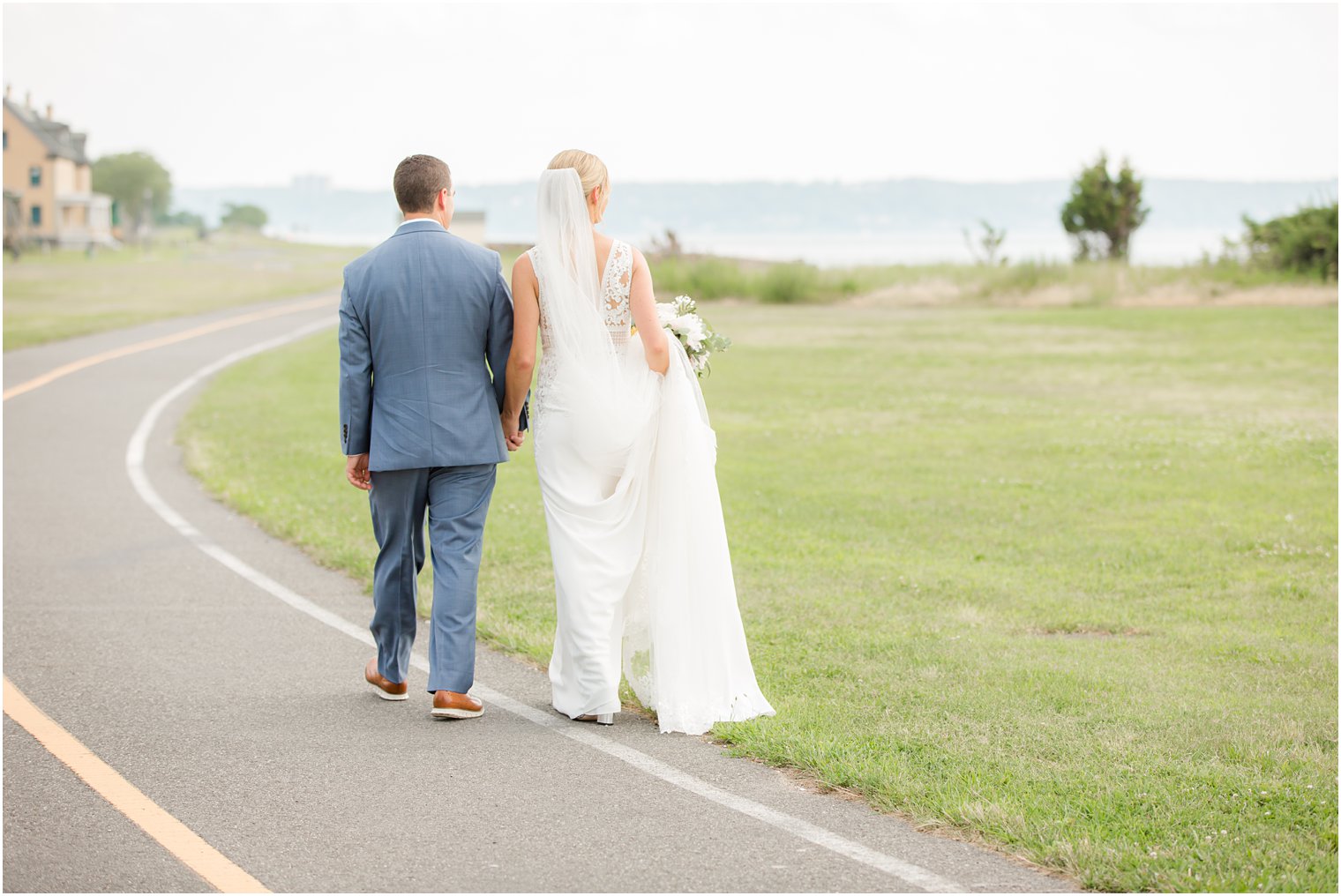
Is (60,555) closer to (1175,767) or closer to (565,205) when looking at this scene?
(565,205)

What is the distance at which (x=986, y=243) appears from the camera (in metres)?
45.3

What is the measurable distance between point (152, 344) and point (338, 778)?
23.4m

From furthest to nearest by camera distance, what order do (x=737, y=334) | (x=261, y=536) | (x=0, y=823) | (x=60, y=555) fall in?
(x=737, y=334), (x=261, y=536), (x=60, y=555), (x=0, y=823)

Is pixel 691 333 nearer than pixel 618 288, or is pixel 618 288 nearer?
pixel 618 288

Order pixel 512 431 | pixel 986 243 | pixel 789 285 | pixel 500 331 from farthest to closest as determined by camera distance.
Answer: pixel 986 243, pixel 789 285, pixel 512 431, pixel 500 331

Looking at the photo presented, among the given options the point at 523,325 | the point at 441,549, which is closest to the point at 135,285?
the point at 441,549

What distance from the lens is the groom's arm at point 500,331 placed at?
5953mm

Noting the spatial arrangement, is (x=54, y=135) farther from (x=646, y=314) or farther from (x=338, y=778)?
(x=338, y=778)

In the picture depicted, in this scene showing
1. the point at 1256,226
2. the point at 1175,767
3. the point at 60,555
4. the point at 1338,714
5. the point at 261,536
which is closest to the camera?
the point at 1175,767

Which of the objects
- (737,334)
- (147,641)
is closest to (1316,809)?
(147,641)

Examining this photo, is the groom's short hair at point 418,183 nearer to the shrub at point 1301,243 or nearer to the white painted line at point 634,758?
the white painted line at point 634,758

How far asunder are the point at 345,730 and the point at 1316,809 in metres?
3.76

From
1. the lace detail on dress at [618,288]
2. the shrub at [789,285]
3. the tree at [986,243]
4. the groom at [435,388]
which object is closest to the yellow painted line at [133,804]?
the groom at [435,388]

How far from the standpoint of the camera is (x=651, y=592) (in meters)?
6.02
